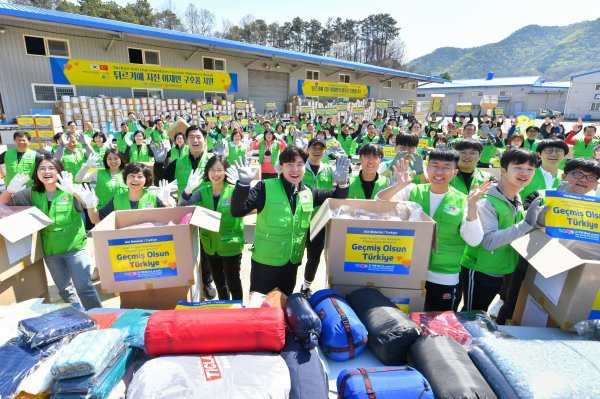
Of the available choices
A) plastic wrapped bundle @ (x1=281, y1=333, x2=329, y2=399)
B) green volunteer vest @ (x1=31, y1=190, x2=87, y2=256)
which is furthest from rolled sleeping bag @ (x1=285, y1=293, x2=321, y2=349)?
green volunteer vest @ (x1=31, y1=190, x2=87, y2=256)

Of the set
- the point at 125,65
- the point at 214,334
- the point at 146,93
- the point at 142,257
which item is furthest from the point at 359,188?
the point at 146,93

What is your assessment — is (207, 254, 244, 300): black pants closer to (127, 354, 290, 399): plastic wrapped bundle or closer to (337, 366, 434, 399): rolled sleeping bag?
(127, 354, 290, 399): plastic wrapped bundle

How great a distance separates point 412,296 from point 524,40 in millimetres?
202724

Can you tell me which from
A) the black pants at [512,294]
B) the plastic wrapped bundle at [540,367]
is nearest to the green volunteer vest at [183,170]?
the black pants at [512,294]

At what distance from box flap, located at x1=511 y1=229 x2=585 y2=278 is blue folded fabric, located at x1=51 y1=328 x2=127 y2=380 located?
7.11 feet

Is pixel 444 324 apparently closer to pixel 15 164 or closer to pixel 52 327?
pixel 52 327

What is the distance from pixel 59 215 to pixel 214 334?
214 cm

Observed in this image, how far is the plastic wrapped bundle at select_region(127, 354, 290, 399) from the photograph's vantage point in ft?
3.97

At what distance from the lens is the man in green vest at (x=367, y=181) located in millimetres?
3131

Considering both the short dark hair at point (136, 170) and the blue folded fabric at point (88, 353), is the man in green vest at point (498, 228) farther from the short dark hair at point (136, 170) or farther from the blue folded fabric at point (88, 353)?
the short dark hair at point (136, 170)

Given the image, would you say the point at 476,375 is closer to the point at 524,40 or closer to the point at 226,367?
the point at 226,367

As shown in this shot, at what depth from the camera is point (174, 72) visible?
15320 millimetres

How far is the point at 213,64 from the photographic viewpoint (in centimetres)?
1689

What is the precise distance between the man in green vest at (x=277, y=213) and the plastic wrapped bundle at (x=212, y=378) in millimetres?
1172
